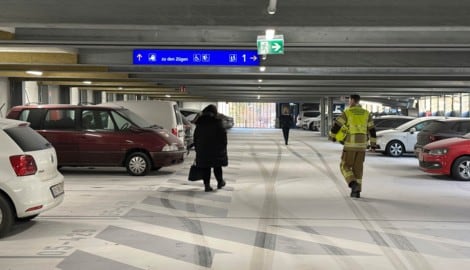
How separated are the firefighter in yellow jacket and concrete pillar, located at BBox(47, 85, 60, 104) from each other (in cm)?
2095

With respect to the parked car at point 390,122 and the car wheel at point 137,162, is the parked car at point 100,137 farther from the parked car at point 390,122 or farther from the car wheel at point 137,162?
the parked car at point 390,122

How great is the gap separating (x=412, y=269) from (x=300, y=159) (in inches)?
525

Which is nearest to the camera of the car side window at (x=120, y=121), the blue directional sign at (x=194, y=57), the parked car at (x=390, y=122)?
the car side window at (x=120, y=121)

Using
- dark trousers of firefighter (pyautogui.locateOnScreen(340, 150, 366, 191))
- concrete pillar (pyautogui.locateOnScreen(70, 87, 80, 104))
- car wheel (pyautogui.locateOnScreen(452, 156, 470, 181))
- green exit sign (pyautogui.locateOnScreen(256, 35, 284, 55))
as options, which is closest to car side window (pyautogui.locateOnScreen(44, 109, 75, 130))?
green exit sign (pyautogui.locateOnScreen(256, 35, 284, 55))

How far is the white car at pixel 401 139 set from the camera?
20297 millimetres

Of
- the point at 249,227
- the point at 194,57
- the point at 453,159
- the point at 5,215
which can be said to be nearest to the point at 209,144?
the point at 249,227

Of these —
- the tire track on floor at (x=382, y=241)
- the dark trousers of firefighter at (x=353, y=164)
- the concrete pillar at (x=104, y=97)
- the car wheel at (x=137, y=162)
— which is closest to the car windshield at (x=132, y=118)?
the car wheel at (x=137, y=162)

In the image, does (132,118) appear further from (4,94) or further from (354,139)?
(4,94)

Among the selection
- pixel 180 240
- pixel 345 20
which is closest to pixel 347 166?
pixel 345 20

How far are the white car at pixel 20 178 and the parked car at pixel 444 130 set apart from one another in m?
11.8

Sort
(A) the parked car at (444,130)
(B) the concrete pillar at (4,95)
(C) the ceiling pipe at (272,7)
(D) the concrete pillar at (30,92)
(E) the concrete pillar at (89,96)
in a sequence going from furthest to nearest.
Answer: (E) the concrete pillar at (89,96) < (D) the concrete pillar at (30,92) < (B) the concrete pillar at (4,95) < (A) the parked car at (444,130) < (C) the ceiling pipe at (272,7)

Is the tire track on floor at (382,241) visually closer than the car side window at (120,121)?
Yes

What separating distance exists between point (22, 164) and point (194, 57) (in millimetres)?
10805

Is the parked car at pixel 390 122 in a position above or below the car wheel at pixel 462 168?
above
